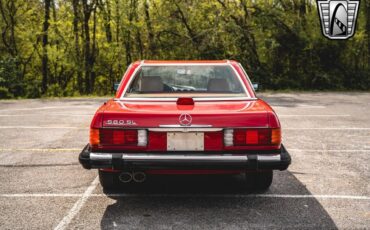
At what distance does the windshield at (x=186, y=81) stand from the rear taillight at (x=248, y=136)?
0.94m

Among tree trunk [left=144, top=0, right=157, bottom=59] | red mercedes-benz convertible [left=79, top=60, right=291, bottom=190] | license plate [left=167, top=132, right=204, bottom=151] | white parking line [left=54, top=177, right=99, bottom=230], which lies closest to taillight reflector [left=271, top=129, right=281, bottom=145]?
red mercedes-benz convertible [left=79, top=60, right=291, bottom=190]

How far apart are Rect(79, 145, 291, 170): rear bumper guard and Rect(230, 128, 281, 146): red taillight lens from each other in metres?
0.11

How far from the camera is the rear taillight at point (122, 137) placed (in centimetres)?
412

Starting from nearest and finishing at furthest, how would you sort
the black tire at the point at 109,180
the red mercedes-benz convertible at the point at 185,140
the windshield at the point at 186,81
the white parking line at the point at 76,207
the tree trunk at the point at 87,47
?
the white parking line at the point at 76,207 → the red mercedes-benz convertible at the point at 185,140 → the black tire at the point at 109,180 → the windshield at the point at 186,81 → the tree trunk at the point at 87,47

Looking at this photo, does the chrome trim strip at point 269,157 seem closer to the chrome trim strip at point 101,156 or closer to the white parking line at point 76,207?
the chrome trim strip at point 101,156

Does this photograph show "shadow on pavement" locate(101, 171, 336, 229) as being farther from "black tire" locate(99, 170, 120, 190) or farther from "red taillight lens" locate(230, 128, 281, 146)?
"red taillight lens" locate(230, 128, 281, 146)

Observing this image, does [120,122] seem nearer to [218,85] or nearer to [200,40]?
[218,85]

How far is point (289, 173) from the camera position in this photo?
19.3ft

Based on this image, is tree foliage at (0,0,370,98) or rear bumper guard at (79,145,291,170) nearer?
rear bumper guard at (79,145,291,170)

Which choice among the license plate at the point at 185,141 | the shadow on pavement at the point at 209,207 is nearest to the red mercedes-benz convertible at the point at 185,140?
the license plate at the point at 185,141

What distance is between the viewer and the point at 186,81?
17.5 feet

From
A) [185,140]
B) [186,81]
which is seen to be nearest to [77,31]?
[186,81]

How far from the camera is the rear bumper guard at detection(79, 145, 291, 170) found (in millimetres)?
4047

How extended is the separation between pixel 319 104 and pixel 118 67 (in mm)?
16262
